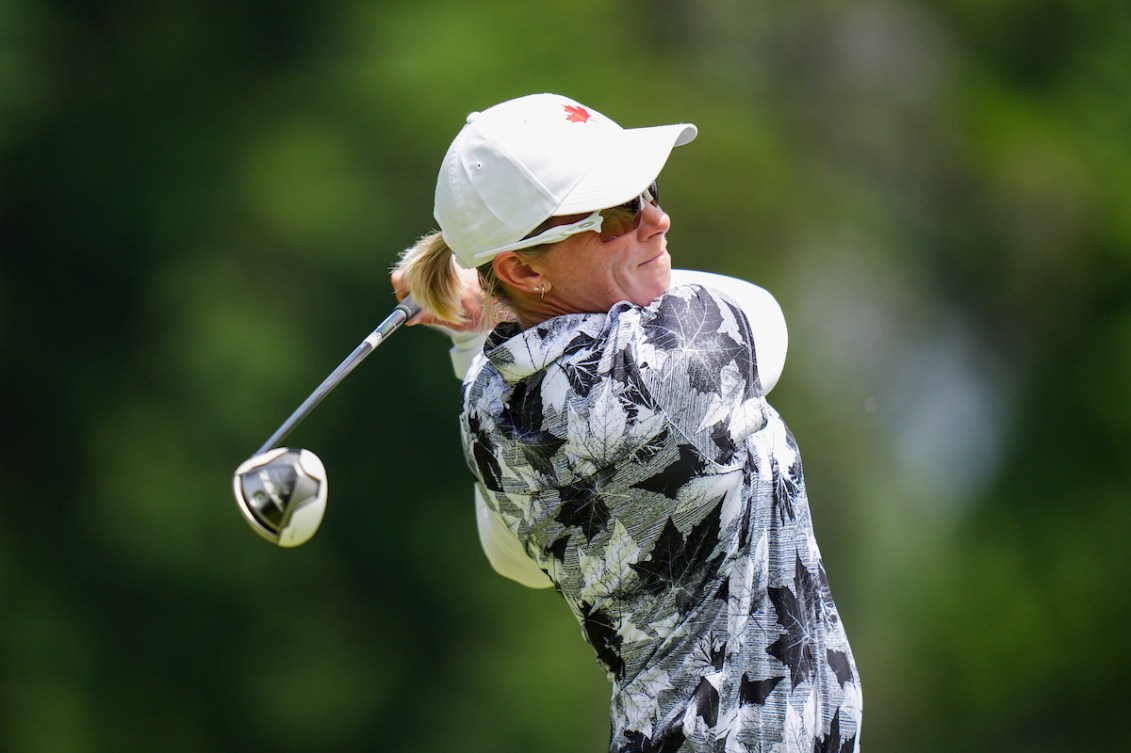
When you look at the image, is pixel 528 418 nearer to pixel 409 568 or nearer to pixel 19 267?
pixel 409 568

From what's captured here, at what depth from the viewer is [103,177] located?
425 centimetres

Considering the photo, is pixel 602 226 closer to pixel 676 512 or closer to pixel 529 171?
pixel 529 171

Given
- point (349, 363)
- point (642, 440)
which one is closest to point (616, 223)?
point (642, 440)

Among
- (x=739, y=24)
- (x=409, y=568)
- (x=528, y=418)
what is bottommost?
(x=409, y=568)

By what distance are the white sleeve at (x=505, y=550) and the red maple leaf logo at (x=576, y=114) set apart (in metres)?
0.47

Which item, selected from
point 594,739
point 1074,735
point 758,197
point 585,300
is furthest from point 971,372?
point 585,300

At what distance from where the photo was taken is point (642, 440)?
1329 mm

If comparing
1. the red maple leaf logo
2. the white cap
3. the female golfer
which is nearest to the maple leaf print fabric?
the female golfer

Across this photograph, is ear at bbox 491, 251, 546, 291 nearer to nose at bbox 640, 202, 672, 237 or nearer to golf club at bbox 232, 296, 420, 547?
nose at bbox 640, 202, 672, 237

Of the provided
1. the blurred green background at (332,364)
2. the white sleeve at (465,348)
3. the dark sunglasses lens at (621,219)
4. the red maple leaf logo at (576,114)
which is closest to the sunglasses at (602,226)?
the dark sunglasses lens at (621,219)

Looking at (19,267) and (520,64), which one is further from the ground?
(520,64)

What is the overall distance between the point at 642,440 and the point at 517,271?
0.25 meters

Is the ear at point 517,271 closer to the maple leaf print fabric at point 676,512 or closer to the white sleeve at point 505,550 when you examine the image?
the maple leaf print fabric at point 676,512

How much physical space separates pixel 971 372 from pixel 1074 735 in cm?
144
